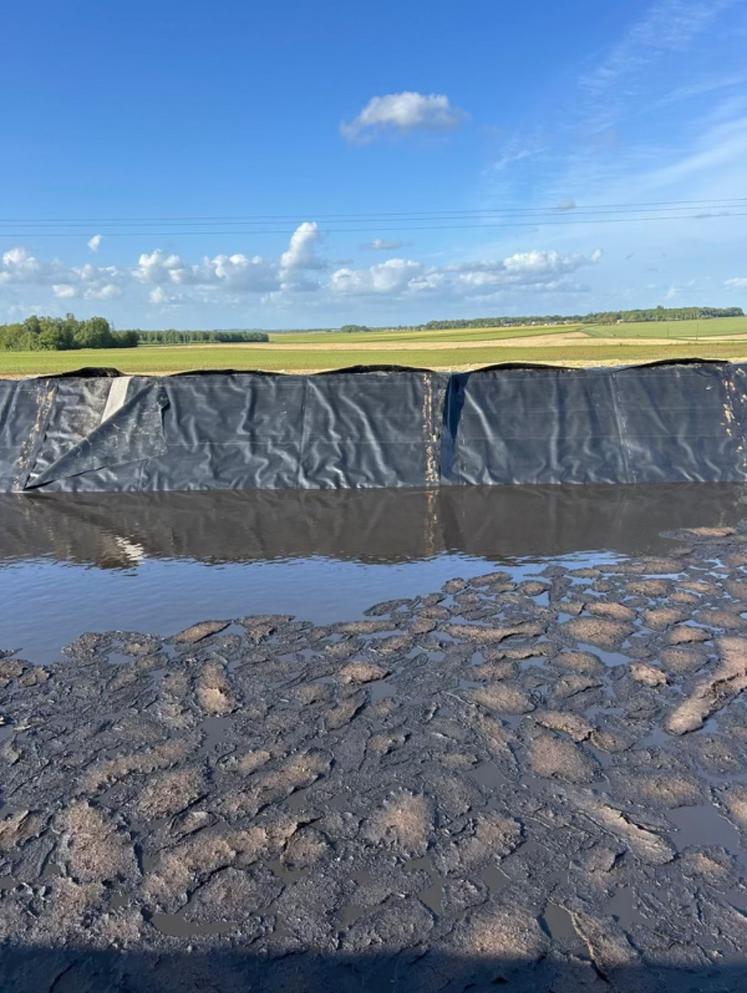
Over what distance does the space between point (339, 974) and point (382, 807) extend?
0.84m

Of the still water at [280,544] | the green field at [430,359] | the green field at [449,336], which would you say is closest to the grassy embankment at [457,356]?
the green field at [430,359]

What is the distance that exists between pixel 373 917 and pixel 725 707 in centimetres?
233

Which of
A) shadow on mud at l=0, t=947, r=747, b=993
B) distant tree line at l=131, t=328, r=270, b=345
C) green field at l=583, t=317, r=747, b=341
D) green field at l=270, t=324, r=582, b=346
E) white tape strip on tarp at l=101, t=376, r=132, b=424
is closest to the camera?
shadow on mud at l=0, t=947, r=747, b=993

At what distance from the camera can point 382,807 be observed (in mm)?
3117

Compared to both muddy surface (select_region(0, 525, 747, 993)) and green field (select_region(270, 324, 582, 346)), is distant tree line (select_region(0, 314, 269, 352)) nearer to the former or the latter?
green field (select_region(270, 324, 582, 346))

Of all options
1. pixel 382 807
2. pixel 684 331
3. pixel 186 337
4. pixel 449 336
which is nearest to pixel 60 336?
pixel 186 337

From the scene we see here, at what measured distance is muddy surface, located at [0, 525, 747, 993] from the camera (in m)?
2.39

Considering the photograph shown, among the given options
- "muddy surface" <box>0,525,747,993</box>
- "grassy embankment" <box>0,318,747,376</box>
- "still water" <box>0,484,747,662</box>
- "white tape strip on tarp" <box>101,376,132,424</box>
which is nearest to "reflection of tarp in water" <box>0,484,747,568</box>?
"still water" <box>0,484,747,662</box>

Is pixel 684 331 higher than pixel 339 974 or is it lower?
lower

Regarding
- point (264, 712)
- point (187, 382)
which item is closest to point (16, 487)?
point (187, 382)

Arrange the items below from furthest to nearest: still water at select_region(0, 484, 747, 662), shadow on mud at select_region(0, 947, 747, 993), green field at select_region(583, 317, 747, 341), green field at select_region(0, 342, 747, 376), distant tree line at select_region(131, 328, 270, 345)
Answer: distant tree line at select_region(131, 328, 270, 345), green field at select_region(583, 317, 747, 341), green field at select_region(0, 342, 747, 376), still water at select_region(0, 484, 747, 662), shadow on mud at select_region(0, 947, 747, 993)

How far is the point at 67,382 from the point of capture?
1022 cm

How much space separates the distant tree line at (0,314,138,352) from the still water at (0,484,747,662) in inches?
2538

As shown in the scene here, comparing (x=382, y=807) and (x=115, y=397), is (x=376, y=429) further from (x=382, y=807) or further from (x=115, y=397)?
(x=382, y=807)
